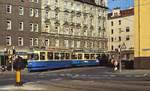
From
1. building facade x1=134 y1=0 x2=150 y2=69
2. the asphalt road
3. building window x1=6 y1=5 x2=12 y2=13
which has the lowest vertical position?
the asphalt road

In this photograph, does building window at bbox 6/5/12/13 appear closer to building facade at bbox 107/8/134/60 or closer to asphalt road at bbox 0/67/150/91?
building facade at bbox 107/8/134/60

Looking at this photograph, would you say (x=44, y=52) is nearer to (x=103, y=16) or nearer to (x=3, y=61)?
(x=3, y=61)

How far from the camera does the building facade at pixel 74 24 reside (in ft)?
270

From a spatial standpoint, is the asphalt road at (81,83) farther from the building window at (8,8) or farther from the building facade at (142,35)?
the building window at (8,8)

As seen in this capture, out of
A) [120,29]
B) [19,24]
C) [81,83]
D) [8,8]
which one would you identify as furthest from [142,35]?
[120,29]

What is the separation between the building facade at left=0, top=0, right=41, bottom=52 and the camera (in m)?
73.2

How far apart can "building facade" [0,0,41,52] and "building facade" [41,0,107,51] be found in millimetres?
2038

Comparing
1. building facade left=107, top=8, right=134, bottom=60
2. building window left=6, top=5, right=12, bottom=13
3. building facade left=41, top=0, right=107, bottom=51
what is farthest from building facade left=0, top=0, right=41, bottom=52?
building facade left=107, top=8, right=134, bottom=60

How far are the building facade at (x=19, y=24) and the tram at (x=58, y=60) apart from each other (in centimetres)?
1503

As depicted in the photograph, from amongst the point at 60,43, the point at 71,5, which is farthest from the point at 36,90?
the point at 71,5

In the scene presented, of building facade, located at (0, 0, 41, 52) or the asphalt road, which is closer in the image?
the asphalt road

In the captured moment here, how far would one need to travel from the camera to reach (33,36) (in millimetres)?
78688

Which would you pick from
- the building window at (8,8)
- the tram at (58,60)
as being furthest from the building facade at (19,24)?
the tram at (58,60)

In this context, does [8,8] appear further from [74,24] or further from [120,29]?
[120,29]
